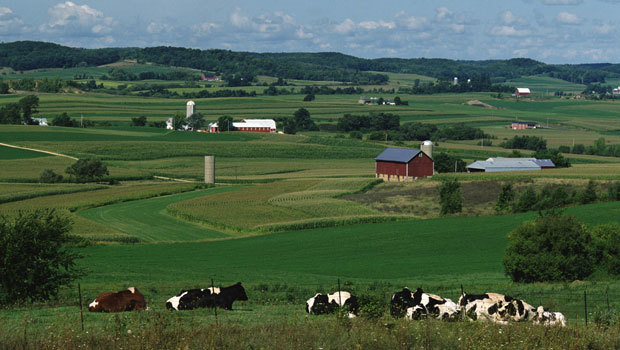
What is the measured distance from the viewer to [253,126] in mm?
151375

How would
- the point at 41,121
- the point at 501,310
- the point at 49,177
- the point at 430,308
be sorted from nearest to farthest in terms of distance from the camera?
the point at 430,308 < the point at 501,310 < the point at 49,177 < the point at 41,121

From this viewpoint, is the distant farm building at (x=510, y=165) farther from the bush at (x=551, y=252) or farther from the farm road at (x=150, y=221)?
the bush at (x=551, y=252)

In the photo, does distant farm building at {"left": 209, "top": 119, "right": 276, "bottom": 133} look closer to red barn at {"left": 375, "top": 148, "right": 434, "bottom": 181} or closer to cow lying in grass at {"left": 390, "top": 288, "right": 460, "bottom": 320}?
red barn at {"left": 375, "top": 148, "right": 434, "bottom": 181}

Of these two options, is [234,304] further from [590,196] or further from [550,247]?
[590,196]

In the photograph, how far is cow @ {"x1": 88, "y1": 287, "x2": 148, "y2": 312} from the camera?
19312mm

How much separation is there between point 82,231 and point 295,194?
23.9 m

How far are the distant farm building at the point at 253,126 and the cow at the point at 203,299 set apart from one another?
13083 centimetres

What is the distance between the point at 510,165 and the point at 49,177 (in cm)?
5268

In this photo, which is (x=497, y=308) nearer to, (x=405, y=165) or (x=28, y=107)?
(x=405, y=165)

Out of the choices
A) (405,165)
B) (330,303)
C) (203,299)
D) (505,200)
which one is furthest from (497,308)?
(405,165)

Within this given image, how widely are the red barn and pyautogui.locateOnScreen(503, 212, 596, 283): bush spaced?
50.7m

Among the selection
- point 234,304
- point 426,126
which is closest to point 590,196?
point 234,304

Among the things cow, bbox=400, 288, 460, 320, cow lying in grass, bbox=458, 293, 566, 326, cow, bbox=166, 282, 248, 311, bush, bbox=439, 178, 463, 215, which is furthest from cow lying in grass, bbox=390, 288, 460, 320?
bush, bbox=439, 178, 463, 215

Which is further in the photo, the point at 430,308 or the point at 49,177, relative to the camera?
the point at 49,177
